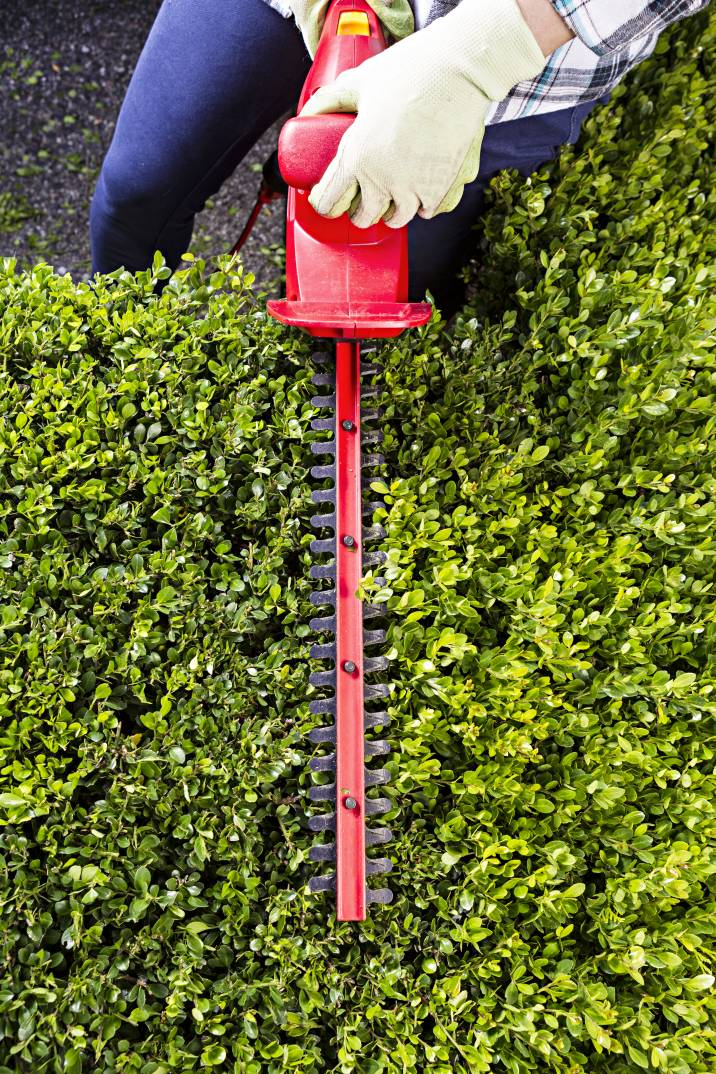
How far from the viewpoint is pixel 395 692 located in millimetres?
1635

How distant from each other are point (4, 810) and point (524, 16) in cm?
171

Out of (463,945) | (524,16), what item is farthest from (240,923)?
(524,16)

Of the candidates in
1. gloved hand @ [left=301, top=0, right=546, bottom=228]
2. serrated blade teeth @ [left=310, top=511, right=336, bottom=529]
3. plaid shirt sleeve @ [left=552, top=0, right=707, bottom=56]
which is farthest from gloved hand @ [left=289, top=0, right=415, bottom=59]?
serrated blade teeth @ [left=310, top=511, right=336, bottom=529]

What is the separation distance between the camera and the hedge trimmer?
1.51 m

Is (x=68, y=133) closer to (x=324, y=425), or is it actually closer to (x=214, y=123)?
(x=214, y=123)

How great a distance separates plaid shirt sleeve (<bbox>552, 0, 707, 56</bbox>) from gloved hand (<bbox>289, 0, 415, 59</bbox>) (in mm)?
400

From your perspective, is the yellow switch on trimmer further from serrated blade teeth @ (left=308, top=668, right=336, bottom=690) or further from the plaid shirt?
serrated blade teeth @ (left=308, top=668, right=336, bottom=690)

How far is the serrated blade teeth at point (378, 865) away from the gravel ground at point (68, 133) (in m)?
2.35

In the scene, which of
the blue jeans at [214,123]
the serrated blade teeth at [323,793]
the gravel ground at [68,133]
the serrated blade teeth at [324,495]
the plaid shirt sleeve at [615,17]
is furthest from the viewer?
the gravel ground at [68,133]

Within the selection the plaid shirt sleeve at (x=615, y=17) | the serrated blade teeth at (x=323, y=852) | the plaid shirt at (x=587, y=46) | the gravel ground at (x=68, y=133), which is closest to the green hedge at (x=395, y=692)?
the serrated blade teeth at (x=323, y=852)

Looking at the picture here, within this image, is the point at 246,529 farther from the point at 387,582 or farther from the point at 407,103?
the point at 407,103

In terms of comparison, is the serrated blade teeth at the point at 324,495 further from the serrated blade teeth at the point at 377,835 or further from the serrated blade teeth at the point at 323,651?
the serrated blade teeth at the point at 377,835

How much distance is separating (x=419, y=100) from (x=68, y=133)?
238cm

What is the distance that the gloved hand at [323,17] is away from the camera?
1621 mm
